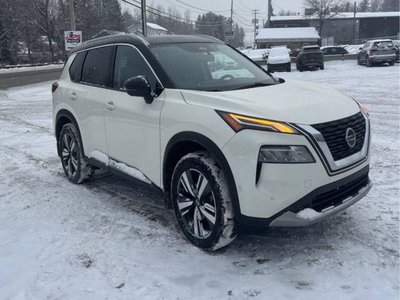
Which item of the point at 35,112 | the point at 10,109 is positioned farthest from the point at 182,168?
the point at 10,109

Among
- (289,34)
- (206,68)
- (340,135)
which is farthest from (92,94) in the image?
(289,34)

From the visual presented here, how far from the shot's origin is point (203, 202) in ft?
12.7

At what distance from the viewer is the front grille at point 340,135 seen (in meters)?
3.50

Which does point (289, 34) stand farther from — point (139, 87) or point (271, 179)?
point (271, 179)

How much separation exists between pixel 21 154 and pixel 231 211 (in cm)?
553

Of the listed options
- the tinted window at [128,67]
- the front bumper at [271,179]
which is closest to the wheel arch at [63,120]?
the tinted window at [128,67]

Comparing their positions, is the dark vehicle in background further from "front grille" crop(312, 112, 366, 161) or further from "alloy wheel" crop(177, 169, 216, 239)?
"alloy wheel" crop(177, 169, 216, 239)

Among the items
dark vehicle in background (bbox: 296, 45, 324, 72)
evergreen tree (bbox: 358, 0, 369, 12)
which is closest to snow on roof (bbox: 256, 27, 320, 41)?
dark vehicle in background (bbox: 296, 45, 324, 72)

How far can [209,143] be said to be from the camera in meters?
3.65

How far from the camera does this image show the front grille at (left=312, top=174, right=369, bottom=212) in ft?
11.6

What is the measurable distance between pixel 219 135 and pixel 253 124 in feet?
1.00

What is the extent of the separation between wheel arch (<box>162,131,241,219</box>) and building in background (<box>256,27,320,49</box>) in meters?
65.7

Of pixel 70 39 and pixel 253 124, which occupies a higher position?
pixel 70 39

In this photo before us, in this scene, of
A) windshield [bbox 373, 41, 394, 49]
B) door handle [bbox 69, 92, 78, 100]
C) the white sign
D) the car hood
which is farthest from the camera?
windshield [bbox 373, 41, 394, 49]
